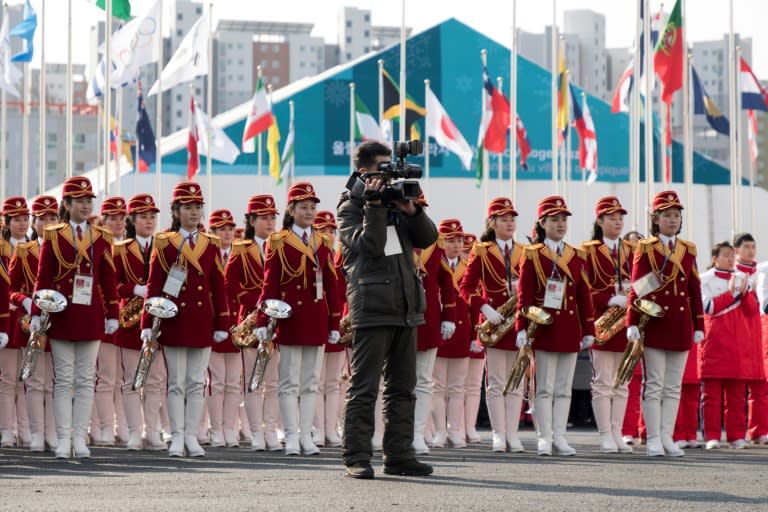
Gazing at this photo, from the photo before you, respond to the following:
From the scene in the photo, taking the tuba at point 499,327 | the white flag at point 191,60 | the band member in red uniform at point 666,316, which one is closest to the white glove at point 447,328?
the tuba at point 499,327

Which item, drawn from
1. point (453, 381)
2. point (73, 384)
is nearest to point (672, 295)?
point (453, 381)

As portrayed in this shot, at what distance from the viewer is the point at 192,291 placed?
1183 centimetres

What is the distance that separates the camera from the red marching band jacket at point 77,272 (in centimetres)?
1145

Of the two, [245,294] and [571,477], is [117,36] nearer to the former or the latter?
[245,294]

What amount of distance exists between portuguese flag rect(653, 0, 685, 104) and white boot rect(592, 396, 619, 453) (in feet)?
33.5

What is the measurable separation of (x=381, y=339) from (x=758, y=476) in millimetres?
2542

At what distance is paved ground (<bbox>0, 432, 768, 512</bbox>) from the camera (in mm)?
7727

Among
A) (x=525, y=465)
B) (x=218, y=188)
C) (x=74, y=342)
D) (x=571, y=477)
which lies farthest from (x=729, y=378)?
(x=218, y=188)

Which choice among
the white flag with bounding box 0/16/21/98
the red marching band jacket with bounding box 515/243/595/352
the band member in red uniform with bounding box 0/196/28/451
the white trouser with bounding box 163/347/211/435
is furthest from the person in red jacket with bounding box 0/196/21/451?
the white flag with bounding box 0/16/21/98

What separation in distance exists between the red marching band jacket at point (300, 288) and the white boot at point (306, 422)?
0.45m

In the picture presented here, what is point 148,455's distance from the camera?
12.2 meters

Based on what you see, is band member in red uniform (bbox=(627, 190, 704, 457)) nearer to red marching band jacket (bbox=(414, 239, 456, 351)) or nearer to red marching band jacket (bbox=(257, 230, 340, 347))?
red marching band jacket (bbox=(414, 239, 456, 351))

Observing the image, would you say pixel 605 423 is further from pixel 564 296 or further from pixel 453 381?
pixel 453 381

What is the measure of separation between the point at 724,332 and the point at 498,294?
2.47 meters
